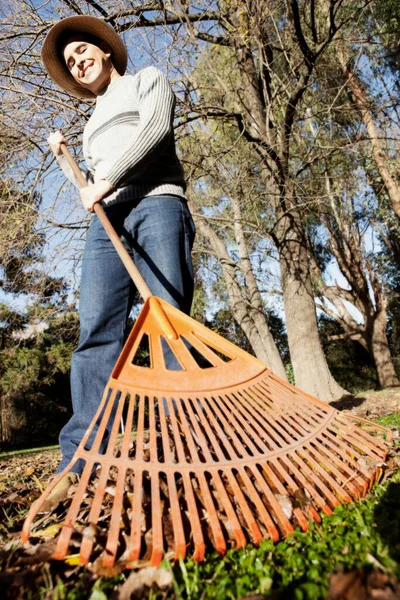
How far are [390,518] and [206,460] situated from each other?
515 mm

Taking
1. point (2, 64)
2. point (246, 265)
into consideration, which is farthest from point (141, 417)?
point (246, 265)

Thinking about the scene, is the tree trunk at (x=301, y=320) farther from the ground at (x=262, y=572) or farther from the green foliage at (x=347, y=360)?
the green foliage at (x=347, y=360)

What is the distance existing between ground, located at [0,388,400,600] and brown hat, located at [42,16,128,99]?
2.39 meters

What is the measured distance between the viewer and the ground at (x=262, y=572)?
845mm

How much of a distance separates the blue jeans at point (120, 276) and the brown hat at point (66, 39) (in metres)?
0.94

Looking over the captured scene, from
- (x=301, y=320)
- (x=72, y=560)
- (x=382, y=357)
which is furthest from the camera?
(x=382, y=357)

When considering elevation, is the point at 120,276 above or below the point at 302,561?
above

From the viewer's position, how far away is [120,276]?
83.1 inches

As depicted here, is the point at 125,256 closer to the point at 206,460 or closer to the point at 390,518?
the point at 206,460

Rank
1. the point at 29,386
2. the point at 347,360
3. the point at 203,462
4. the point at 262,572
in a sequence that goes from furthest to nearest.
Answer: the point at 347,360
the point at 29,386
the point at 203,462
the point at 262,572

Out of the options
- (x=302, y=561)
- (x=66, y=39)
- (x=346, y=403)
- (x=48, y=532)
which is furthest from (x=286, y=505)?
(x=346, y=403)

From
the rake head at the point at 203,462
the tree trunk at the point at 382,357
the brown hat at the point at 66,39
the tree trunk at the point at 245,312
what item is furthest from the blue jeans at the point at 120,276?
the tree trunk at the point at 382,357

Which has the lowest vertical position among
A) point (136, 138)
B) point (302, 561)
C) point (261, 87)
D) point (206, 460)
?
point (302, 561)

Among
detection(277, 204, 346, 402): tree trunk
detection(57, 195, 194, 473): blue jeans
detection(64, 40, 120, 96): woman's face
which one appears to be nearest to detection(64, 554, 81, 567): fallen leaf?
detection(57, 195, 194, 473): blue jeans
